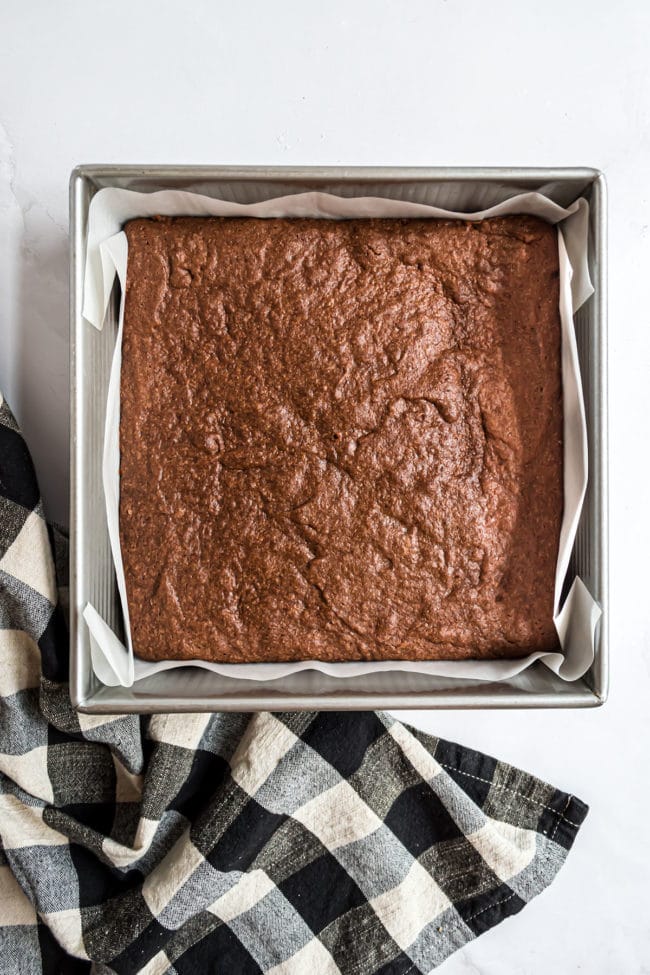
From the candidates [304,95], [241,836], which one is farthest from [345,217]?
[241,836]

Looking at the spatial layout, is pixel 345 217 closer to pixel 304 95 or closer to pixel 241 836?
pixel 304 95

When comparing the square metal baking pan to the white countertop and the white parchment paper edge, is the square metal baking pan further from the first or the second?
the white countertop

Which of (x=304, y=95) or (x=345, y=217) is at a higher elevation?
(x=304, y=95)

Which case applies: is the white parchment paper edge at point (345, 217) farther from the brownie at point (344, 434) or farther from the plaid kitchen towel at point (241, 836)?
the plaid kitchen towel at point (241, 836)

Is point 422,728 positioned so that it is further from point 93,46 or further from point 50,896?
point 93,46

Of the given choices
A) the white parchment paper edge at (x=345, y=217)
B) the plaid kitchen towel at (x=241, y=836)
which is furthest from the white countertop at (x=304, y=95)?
the plaid kitchen towel at (x=241, y=836)

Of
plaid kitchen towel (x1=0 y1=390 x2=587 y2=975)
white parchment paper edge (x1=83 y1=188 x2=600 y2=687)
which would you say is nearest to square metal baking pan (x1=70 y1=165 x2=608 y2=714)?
white parchment paper edge (x1=83 y1=188 x2=600 y2=687)
